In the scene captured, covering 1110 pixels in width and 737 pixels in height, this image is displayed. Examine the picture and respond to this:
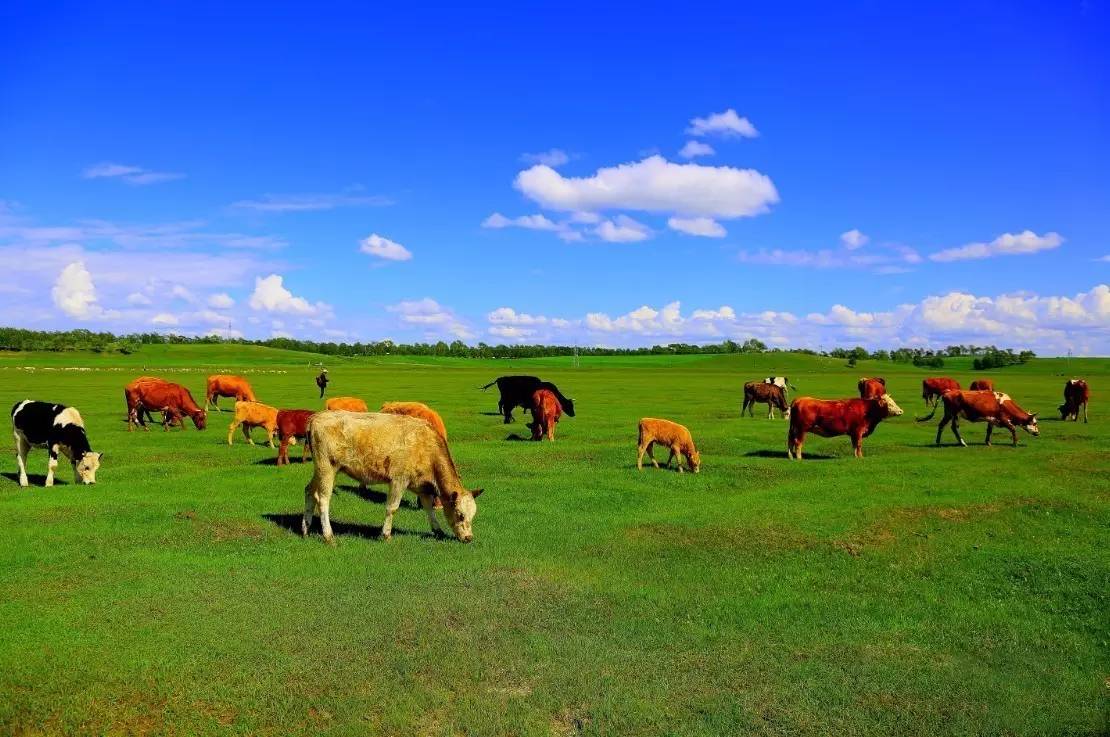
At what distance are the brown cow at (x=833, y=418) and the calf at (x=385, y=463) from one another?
13363 millimetres

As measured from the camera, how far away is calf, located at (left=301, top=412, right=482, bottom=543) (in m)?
12.8

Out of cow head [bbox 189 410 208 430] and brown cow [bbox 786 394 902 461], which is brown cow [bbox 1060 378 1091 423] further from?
cow head [bbox 189 410 208 430]

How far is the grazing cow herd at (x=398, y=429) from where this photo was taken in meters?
13.0

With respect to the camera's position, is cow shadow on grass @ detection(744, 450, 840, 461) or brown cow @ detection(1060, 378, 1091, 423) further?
brown cow @ detection(1060, 378, 1091, 423)

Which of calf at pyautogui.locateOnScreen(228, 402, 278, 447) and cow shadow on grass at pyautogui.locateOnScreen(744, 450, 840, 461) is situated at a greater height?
calf at pyautogui.locateOnScreen(228, 402, 278, 447)

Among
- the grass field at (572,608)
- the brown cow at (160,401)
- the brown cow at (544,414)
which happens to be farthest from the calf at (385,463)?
the brown cow at (160,401)

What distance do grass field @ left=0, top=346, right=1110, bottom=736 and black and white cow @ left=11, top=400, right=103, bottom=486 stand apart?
0.55m

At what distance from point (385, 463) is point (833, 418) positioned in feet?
51.6

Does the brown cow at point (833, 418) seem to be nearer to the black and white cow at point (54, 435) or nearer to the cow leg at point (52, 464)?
the black and white cow at point (54, 435)

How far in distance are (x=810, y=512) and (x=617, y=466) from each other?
22.3 ft

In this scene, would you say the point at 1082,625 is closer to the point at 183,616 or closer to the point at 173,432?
the point at 183,616

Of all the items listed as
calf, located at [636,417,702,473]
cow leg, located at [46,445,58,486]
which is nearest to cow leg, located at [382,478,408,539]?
calf, located at [636,417,702,473]

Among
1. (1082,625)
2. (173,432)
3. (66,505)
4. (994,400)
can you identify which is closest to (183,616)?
(66,505)

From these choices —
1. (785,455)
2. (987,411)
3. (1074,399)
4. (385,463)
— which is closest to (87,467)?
(385,463)
